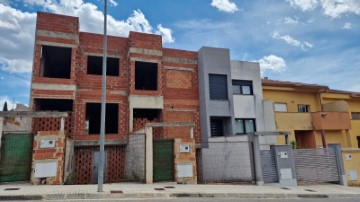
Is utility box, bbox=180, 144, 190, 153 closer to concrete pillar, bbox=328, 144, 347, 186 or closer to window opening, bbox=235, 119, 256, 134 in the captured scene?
window opening, bbox=235, 119, 256, 134

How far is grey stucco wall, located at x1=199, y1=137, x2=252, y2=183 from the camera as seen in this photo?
14033 millimetres

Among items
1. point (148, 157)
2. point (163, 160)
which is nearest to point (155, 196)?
point (148, 157)

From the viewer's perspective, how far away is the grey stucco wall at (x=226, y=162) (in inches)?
552

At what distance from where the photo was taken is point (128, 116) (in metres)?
16.0

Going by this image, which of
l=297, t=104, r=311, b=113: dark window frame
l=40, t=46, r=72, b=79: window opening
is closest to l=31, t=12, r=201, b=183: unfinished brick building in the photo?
l=40, t=46, r=72, b=79: window opening

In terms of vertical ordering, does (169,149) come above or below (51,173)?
above

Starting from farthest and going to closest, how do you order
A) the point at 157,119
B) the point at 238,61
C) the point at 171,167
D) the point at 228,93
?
the point at 238,61
the point at 228,93
the point at 157,119
the point at 171,167

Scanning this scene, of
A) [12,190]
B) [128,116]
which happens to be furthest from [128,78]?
[12,190]

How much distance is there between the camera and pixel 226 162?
595 inches

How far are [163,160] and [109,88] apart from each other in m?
6.30

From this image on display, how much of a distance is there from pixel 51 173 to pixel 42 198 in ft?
9.15

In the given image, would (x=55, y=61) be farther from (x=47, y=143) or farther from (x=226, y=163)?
(x=226, y=163)

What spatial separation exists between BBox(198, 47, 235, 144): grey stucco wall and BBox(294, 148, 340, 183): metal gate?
484 centimetres

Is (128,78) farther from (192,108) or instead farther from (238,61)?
(238,61)
